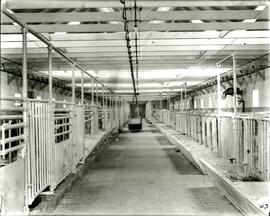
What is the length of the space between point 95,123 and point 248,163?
22.7 feet

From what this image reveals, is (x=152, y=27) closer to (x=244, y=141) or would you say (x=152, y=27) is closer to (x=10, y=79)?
(x=244, y=141)

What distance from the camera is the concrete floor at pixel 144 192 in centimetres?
465

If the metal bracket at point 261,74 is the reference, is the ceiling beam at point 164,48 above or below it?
above

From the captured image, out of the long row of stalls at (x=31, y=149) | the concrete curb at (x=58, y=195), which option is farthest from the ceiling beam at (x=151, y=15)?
the concrete curb at (x=58, y=195)

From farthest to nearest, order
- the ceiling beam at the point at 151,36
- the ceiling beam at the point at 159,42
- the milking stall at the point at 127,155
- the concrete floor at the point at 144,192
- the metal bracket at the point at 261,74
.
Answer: the metal bracket at the point at 261,74 < the ceiling beam at the point at 159,42 < the ceiling beam at the point at 151,36 < the concrete floor at the point at 144,192 < the milking stall at the point at 127,155

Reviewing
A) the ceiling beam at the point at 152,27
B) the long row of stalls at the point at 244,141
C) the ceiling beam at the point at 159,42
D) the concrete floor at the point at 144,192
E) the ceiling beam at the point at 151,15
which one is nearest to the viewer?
the concrete floor at the point at 144,192

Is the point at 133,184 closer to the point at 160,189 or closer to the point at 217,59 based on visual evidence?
the point at 160,189

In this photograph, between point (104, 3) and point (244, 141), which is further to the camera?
point (244, 141)

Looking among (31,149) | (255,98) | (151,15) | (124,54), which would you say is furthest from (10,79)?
(255,98)

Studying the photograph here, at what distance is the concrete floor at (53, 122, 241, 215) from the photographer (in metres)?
4.65

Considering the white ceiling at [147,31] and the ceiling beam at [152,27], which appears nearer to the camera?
the white ceiling at [147,31]

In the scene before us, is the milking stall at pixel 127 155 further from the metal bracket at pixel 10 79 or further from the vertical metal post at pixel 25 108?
the metal bracket at pixel 10 79

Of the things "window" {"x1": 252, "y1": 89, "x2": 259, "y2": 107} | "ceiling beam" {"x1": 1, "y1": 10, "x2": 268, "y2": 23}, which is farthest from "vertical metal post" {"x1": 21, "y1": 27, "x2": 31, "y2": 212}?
"window" {"x1": 252, "y1": 89, "x2": 259, "y2": 107}

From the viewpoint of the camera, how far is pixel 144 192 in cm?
558
